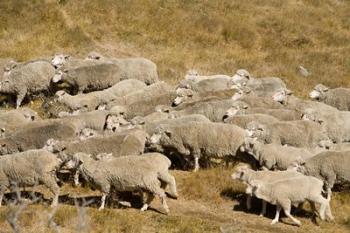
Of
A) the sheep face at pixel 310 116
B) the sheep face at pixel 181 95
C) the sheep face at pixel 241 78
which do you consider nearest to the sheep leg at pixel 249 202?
the sheep face at pixel 310 116

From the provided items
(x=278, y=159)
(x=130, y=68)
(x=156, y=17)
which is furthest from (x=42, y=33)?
(x=278, y=159)

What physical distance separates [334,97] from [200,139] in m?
8.88

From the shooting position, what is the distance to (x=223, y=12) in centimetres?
3978

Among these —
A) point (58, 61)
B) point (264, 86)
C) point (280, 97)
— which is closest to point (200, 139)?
point (280, 97)

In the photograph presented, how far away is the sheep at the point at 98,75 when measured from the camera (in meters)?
26.9

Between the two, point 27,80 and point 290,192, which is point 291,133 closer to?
point 290,192

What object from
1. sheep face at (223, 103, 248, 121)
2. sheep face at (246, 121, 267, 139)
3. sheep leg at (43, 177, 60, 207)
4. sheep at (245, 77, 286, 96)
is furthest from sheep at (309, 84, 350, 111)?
sheep leg at (43, 177, 60, 207)

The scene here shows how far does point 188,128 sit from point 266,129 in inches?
90.2

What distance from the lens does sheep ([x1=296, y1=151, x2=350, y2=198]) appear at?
1673 centimetres

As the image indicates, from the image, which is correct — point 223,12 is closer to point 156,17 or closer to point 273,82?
point 156,17

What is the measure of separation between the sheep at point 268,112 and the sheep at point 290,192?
638 centimetres

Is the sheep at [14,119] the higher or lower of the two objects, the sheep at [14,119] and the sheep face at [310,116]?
the lower

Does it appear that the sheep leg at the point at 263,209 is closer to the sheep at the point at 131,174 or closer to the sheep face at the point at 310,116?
the sheep at the point at 131,174

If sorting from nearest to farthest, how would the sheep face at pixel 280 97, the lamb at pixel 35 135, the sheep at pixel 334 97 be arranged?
the lamb at pixel 35 135 < the sheep face at pixel 280 97 < the sheep at pixel 334 97
